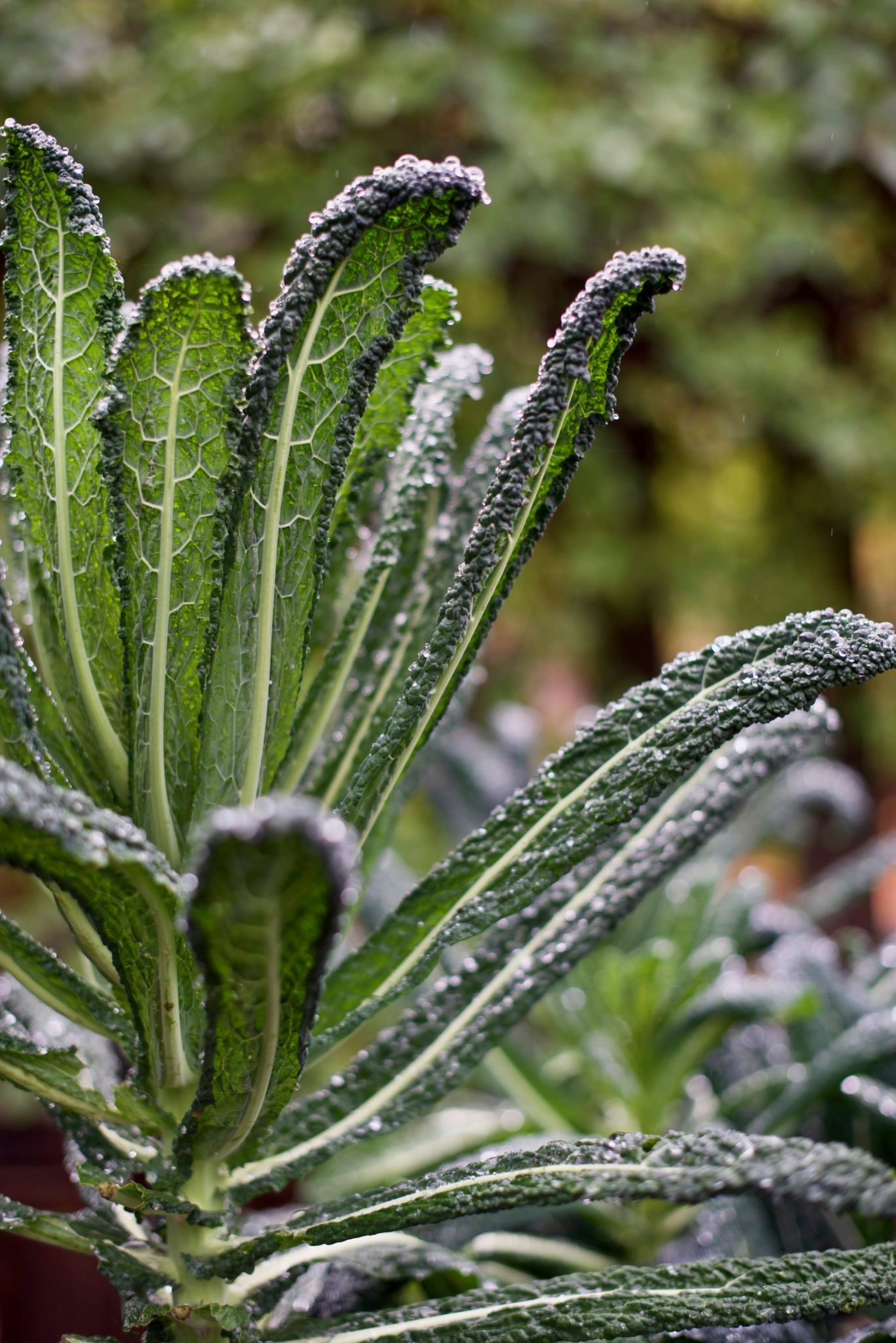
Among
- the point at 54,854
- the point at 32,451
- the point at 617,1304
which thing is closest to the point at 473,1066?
the point at 617,1304

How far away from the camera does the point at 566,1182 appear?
1.46ft

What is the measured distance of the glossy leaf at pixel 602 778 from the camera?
17.8 inches

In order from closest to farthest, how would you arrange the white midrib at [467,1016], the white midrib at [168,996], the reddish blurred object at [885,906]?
1. the white midrib at [168,996]
2. the white midrib at [467,1016]
3. the reddish blurred object at [885,906]

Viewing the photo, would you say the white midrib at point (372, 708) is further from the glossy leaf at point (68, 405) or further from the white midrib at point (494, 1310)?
the white midrib at point (494, 1310)

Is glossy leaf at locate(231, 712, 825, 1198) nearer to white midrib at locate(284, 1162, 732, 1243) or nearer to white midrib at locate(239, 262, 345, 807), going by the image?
white midrib at locate(284, 1162, 732, 1243)

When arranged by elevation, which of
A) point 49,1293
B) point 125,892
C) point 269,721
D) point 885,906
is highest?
point 885,906

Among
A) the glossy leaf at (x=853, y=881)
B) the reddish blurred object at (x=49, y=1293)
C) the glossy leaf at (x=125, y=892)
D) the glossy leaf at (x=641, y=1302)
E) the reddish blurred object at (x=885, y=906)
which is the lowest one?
the reddish blurred object at (x=49, y=1293)

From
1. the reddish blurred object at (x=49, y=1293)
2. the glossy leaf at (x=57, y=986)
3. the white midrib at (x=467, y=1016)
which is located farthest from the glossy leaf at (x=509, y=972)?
the reddish blurred object at (x=49, y=1293)

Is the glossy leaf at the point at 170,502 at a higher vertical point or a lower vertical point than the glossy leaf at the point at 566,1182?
higher

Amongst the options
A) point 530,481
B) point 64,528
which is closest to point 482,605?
point 530,481

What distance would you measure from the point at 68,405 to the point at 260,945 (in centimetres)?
28

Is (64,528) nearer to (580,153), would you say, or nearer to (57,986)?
(57,986)

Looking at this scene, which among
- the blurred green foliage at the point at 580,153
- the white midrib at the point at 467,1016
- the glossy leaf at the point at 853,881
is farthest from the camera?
the blurred green foliage at the point at 580,153

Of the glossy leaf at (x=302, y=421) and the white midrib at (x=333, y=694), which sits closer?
the glossy leaf at (x=302, y=421)
